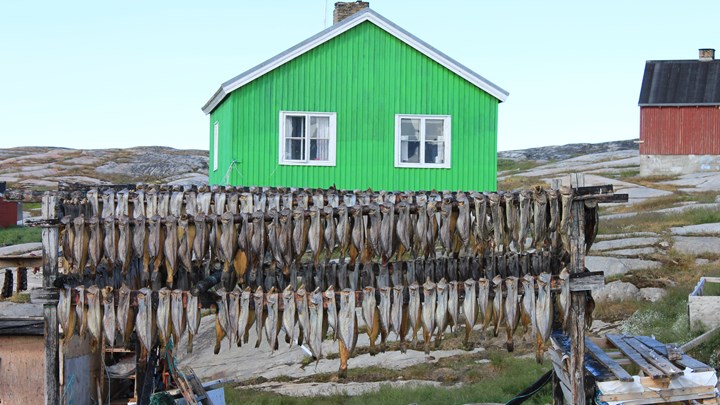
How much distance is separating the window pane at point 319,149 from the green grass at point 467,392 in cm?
981

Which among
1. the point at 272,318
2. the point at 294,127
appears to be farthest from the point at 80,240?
the point at 294,127

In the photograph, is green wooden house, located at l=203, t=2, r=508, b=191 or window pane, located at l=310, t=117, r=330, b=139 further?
window pane, located at l=310, t=117, r=330, b=139

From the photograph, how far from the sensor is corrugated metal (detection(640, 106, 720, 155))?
5709 cm

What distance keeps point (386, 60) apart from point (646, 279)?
957 cm

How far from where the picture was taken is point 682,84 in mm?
58375

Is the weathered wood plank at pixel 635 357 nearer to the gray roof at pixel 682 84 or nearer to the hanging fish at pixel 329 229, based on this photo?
the hanging fish at pixel 329 229

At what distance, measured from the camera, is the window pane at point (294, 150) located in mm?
26141

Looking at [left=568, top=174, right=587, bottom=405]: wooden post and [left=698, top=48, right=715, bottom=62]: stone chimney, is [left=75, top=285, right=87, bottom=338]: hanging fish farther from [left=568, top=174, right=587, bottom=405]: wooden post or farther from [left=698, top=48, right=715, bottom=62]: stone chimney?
[left=698, top=48, right=715, bottom=62]: stone chimney

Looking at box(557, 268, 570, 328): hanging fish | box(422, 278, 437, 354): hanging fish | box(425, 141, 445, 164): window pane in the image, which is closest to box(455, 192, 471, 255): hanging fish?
box(422, 278, 437, 354): hanging fish

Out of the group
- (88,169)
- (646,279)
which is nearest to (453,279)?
(646,279)

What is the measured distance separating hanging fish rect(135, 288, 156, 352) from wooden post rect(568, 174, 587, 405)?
13.3ft

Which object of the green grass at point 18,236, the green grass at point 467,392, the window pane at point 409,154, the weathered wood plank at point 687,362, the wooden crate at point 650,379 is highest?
the window pane at point 409,154

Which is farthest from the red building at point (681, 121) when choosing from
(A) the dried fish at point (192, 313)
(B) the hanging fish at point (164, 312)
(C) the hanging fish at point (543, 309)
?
(B) the hanging fish at point (164, 312)

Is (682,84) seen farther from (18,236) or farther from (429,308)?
(429,308)
